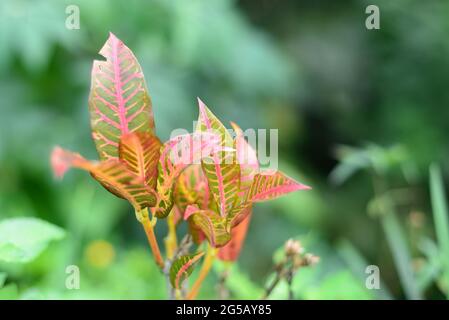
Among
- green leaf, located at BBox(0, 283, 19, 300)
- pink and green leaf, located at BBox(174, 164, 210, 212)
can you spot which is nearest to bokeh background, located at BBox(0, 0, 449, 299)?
green leaf, located at BBox(0, 283, 19, 300)

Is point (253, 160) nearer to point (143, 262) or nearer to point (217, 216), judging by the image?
point (217, 216)

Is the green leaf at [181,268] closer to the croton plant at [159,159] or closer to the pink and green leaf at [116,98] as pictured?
the croton plant at [159,159]

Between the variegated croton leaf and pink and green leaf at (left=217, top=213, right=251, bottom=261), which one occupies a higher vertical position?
the variegated croton leaf

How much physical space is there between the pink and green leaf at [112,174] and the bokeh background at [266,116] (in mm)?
166

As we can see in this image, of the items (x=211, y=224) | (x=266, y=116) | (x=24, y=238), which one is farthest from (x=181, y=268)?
(x=266, y=116)

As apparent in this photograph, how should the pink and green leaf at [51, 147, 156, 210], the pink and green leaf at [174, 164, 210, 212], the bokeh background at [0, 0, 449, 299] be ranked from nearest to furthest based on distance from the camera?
the pink and green leaf at [51, 147, 156, 210]
the pink and green leaf at [174, 164, 210, 212]
the bokeh background at [0, 0, 449, 299]

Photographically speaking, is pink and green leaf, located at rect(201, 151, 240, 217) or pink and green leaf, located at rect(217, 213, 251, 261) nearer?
pink and green leaf, located at rect(201, 151, 240, 217)

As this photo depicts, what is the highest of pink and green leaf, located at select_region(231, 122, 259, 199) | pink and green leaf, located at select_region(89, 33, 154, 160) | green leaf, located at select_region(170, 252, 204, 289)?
pink and green leaf, located at select_region(89, 33, 154, 160)

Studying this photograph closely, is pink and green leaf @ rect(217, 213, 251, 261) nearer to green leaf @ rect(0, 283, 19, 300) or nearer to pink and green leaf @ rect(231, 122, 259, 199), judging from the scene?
pink and green leaf @ rect(231, 122, 259, 199)

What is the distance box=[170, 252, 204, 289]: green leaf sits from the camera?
0.57m

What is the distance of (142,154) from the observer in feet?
1.82

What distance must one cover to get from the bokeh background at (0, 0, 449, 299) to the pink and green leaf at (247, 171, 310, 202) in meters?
0.21

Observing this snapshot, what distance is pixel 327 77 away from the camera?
2611mm

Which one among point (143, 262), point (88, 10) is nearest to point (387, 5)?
point (88, 10)
